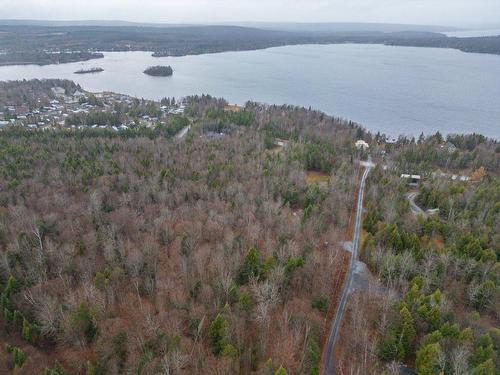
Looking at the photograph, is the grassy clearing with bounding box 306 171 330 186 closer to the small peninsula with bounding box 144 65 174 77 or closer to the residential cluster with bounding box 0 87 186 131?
the residential cluster with bounding box 0 87 186 131

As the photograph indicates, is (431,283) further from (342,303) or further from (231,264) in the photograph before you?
(231,264)

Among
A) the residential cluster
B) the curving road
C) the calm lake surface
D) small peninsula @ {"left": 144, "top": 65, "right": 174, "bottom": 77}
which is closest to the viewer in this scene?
the curving road

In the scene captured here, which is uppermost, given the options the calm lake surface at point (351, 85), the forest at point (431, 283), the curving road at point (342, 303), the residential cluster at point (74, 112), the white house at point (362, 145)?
the calm lake surface at point (351, 85)

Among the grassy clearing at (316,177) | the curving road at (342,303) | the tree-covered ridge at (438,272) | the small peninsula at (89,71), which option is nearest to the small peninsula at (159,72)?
the small peninsula at (89,71)

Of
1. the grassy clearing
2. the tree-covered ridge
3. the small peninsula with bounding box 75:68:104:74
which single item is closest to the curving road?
the tree-covered ridge

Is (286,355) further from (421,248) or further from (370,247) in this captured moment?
(421,248)

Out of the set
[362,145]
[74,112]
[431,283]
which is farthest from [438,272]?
[74,112]

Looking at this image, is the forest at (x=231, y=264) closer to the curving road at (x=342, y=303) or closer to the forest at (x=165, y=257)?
the forest at (x=165, y=257)

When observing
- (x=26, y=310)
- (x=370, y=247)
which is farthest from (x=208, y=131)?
(x=26, y=310)
